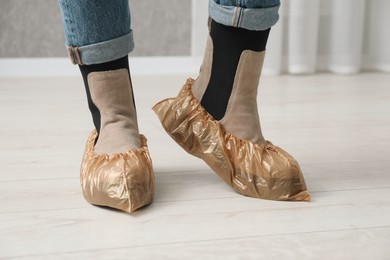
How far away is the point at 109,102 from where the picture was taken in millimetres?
943

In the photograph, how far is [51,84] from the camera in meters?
2.12

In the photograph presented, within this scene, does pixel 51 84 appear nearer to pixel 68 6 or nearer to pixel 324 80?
pixel 324 80

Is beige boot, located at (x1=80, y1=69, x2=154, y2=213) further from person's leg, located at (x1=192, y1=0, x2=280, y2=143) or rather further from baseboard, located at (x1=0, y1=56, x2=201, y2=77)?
baseboard, located at (x1=0, y1=56, x2=201, y2=77)

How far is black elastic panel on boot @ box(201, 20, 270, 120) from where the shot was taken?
94 cm

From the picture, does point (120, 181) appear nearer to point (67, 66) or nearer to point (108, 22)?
point (108, 22)

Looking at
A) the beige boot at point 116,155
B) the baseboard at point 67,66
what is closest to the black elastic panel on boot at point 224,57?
the beige boot at point 116,155

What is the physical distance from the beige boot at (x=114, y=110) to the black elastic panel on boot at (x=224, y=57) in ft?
0.43

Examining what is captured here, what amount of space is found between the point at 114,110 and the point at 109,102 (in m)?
0.01

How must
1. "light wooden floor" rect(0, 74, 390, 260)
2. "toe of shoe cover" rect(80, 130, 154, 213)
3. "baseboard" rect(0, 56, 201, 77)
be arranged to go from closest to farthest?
"light wooden floor" rect(0, 74, 390, 260) → "toe of shoe cover" rect(80, 130, 154, 213) → "baseboard" rect(0, 56, 201, 77)

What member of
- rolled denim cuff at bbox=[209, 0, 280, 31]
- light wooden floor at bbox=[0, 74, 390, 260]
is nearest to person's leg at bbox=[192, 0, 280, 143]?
rolled denim cuff at bbox=[209, 0, 280, 31]

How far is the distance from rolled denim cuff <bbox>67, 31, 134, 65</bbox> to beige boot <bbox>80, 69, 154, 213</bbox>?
25 mm

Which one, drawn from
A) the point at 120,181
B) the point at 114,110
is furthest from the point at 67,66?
the point at 120,181

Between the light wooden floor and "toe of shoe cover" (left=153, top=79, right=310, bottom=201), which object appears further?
"toe of shoe cover" (left=153, top=79, right=310, bottom=201)

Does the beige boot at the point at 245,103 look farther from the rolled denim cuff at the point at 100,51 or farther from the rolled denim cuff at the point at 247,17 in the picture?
the rolled denim cuff at the point at 100,51
